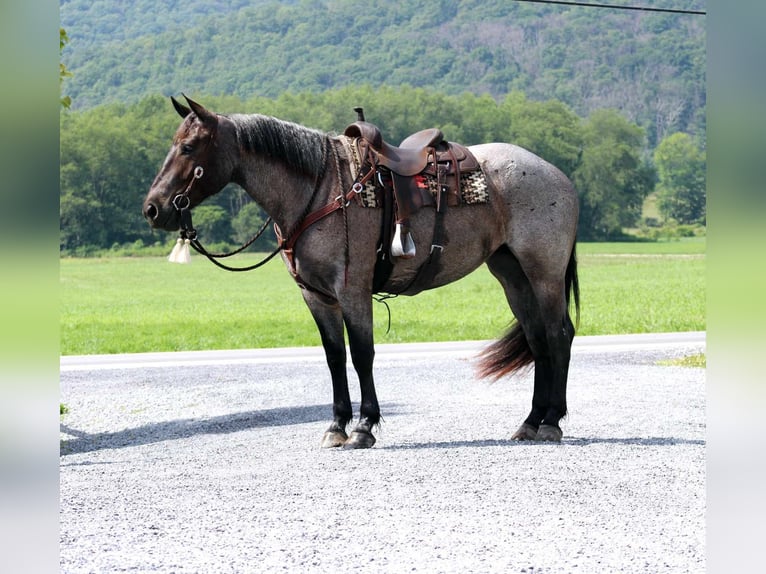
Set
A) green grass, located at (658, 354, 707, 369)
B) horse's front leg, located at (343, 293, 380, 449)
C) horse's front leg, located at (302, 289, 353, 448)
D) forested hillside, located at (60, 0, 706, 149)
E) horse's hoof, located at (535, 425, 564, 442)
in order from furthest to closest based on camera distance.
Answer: forested hillside, located at (60, 0, 706, 149)
green grass, located at (658, 354, 707, 369)
horse's hoof, located at (535, 425, 564, 442)
horse's front leg, located at (302, 289, 353, 448)
horse's front leg, located at (343, 293, 380, 449)

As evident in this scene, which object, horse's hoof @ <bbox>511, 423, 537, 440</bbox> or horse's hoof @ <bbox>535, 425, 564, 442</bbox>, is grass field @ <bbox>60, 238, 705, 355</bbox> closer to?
horse's hoof @ <bbox>511, 423, 537, 440</bbox>

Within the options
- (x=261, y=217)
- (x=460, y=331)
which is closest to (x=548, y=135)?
(x=261, y=217)

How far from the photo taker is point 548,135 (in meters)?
46.2

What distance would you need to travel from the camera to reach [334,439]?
19.3 feet

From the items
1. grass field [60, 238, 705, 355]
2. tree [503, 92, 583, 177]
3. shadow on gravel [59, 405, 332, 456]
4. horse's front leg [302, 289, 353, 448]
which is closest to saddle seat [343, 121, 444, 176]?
horse's front leg [302, 289, 353, 448]

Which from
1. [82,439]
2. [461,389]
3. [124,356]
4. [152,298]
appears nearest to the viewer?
[82,439]

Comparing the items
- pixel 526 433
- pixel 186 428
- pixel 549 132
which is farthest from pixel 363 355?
pixel 549 132

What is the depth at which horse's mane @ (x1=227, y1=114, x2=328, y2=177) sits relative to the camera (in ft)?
18.4

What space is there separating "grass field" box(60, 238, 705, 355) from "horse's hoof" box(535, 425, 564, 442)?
858cm

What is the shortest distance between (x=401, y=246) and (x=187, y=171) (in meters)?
1.21

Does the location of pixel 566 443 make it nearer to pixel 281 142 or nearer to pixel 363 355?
pixel 363 355
